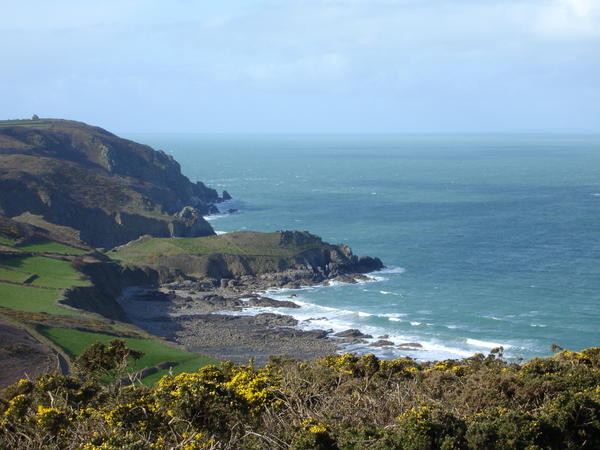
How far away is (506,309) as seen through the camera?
220 feet

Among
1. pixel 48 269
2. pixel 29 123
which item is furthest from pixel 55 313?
pixel 29 123

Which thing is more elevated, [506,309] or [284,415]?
[284,415]

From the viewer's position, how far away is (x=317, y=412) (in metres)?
19.0

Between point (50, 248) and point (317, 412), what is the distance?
68.4 metres

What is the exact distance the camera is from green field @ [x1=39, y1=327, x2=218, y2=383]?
45500 mm

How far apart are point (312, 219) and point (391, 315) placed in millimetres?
61791

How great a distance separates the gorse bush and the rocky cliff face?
8721 cm

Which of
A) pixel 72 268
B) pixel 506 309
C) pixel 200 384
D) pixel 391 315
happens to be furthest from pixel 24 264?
pixel 200 384

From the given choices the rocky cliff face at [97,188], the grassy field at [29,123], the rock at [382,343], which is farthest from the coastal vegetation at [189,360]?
the grassy field at [29,123]

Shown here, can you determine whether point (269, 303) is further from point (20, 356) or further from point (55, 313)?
point (20, 356)

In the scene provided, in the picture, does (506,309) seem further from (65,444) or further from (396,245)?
(65,444)

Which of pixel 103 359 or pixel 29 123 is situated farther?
pixel 29 123

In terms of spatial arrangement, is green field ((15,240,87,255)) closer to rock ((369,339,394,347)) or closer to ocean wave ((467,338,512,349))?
rock ((369,339,394,347))

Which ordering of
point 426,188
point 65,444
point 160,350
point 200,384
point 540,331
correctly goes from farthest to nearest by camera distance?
1. point 426,188
2. point 540,331
3. point 160,350
4. point 200,384
5. point 65,444
